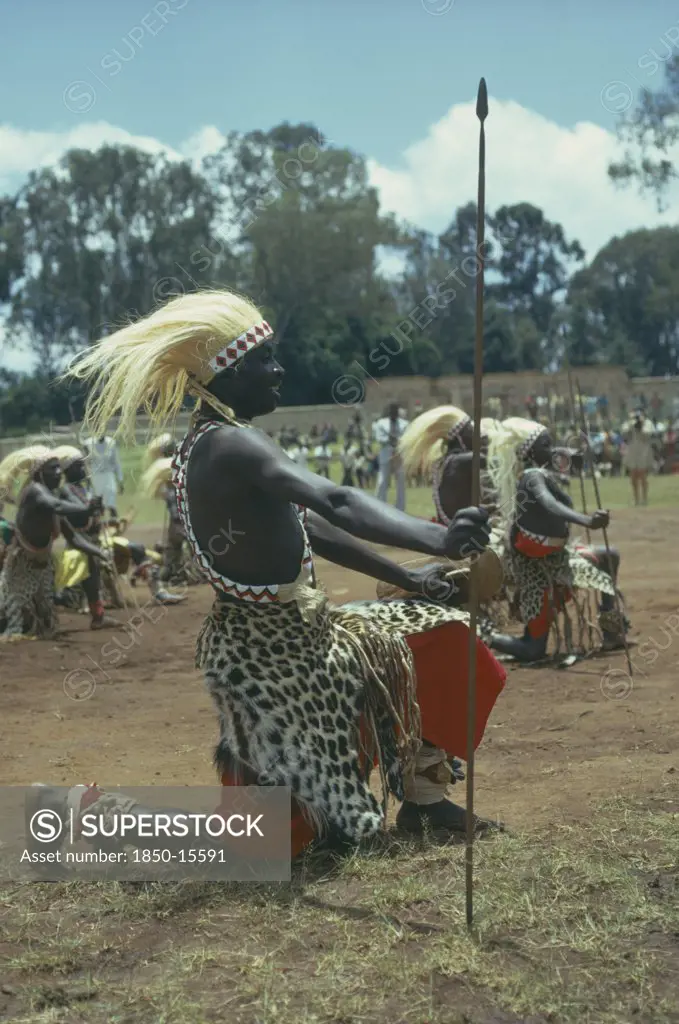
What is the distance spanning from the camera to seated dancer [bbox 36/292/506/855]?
149 inches

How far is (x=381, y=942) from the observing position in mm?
3188

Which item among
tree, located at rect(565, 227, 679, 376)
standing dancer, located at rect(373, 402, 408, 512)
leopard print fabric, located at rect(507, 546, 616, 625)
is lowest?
leopard print fabric, located at rect(507, 546, 616, 625)

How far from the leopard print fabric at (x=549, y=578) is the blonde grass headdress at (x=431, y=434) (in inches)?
43.1

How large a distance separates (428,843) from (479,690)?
0.54 metres

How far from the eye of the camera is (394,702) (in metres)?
3.95

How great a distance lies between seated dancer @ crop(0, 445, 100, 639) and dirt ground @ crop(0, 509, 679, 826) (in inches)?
11.5

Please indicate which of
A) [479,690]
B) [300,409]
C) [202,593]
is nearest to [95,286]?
[300,409]

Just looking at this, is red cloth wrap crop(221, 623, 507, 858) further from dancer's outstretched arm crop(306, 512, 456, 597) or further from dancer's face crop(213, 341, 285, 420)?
dancer's face crop(213, 341, 285, 420)

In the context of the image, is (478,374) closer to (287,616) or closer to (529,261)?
(287,616)

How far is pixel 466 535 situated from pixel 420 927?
3.56 feet

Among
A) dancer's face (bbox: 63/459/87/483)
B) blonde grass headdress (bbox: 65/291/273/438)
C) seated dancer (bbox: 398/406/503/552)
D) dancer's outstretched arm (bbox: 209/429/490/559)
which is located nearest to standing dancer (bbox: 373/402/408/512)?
dancer's face (bbox: 63/459/87/483)

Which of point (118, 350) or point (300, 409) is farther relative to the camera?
point (300, 409)

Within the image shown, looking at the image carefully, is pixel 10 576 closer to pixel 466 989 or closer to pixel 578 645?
pixel 578 645

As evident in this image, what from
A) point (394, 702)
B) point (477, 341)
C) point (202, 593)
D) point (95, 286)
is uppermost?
point (95, 286)
